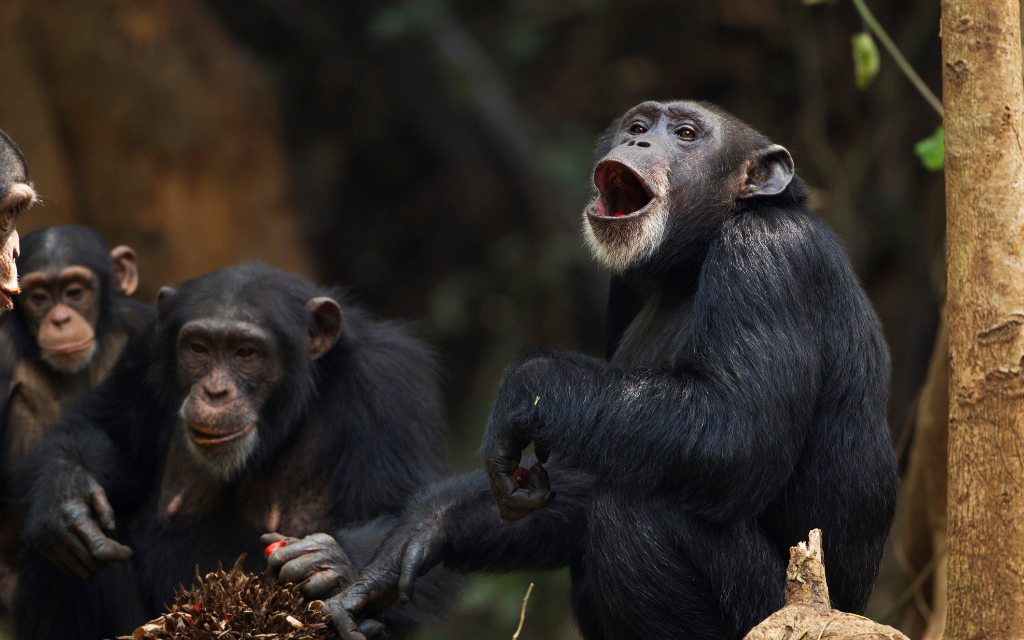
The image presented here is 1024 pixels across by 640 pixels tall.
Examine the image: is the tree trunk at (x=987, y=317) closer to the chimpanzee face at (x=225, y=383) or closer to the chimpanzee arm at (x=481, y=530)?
the chimpanzee arm at (x=481, y=530)

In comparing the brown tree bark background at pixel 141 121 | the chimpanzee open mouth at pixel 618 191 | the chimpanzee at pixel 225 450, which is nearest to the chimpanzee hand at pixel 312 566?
the chimpanzee at pixel 225 450

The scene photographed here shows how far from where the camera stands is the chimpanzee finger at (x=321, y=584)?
189 inches

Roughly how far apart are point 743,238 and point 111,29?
7.03 meters

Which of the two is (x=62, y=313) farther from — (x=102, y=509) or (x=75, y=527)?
(x=75, y=527)

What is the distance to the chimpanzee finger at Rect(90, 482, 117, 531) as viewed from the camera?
18.7 ft

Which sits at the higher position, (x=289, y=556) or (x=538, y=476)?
(x=538, y=476)

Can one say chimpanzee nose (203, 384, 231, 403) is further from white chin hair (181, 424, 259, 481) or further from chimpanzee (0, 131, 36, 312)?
chimpanzee (0, 131, 36, 312)

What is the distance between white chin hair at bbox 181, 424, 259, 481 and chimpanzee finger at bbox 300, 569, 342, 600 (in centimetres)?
101

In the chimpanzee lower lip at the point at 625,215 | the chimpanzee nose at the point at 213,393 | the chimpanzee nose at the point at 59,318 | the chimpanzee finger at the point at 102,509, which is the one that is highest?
the chimpanzee lower lip at the point at 625,215

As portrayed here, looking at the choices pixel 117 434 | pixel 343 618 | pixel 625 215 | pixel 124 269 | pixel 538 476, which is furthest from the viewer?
pixel 124 269

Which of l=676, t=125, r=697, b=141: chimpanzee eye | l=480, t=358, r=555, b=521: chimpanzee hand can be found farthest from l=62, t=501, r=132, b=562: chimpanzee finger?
l=676, t=125, r=697, b=141: chimpanzee eye

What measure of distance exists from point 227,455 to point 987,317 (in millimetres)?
3078

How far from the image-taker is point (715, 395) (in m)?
4.52

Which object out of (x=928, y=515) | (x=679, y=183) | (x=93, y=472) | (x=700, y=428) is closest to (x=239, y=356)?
(x=93, y=472)
